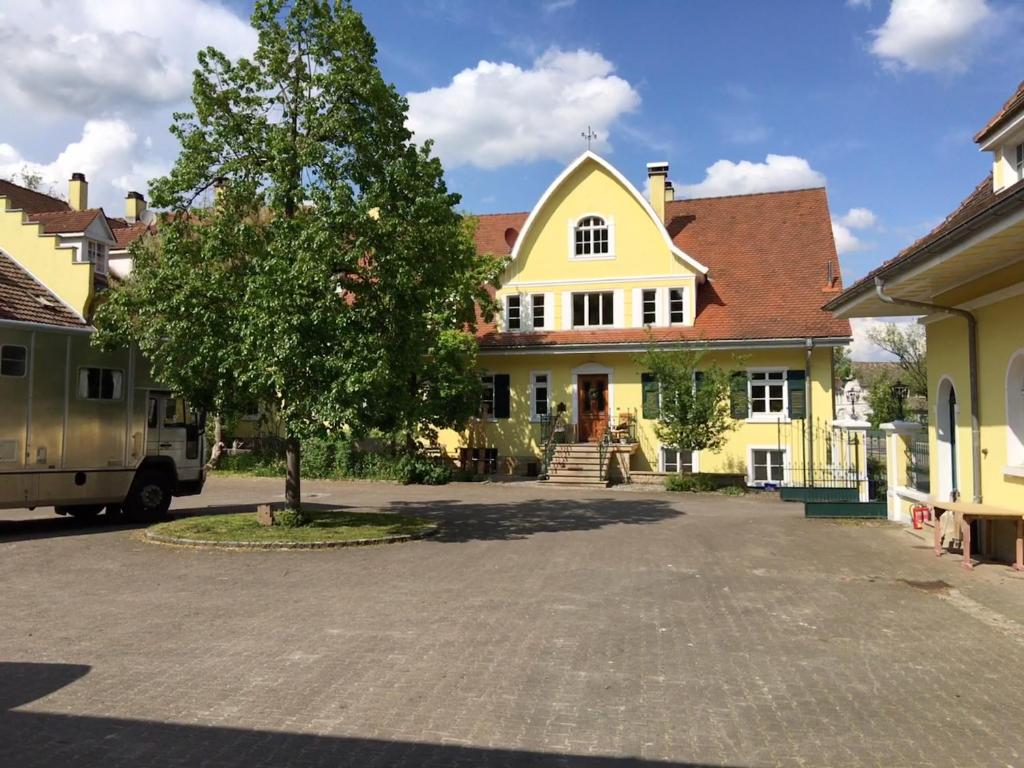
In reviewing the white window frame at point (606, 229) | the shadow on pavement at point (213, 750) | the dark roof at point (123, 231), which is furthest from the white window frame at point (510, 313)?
the shadow on pavement at point (213, 750)

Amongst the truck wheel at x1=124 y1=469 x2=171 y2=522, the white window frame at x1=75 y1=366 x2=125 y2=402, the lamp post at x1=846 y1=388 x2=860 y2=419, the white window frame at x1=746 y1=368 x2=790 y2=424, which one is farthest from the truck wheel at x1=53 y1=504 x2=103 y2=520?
the lamp post at x1=846 y1=388 x2=860 y2=419

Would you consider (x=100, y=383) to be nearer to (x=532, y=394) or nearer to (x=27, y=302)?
(x=27, y=302)

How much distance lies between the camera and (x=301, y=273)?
11867 mm

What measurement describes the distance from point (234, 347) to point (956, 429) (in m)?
11.9

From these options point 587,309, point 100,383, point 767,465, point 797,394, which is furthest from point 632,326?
point 100,383

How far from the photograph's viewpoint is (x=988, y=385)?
11.6 m

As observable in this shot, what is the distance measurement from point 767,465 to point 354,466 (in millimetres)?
13807

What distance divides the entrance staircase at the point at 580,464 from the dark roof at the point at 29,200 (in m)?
25.6

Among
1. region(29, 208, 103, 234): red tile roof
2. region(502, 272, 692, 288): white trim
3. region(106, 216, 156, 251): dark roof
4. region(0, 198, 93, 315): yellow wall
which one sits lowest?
region(0, 198, 93, 315): yellow wall

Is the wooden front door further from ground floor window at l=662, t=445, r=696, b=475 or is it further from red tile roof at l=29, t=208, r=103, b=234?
red tile roof at l=29, t=208, r=103, b=234

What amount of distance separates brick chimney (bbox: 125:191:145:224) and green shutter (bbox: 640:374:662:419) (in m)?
33.8

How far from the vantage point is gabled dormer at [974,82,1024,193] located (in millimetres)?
10992

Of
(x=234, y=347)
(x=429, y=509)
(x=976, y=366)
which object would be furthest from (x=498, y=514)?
(x=976, y=366)

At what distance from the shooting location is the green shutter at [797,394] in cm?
2501
